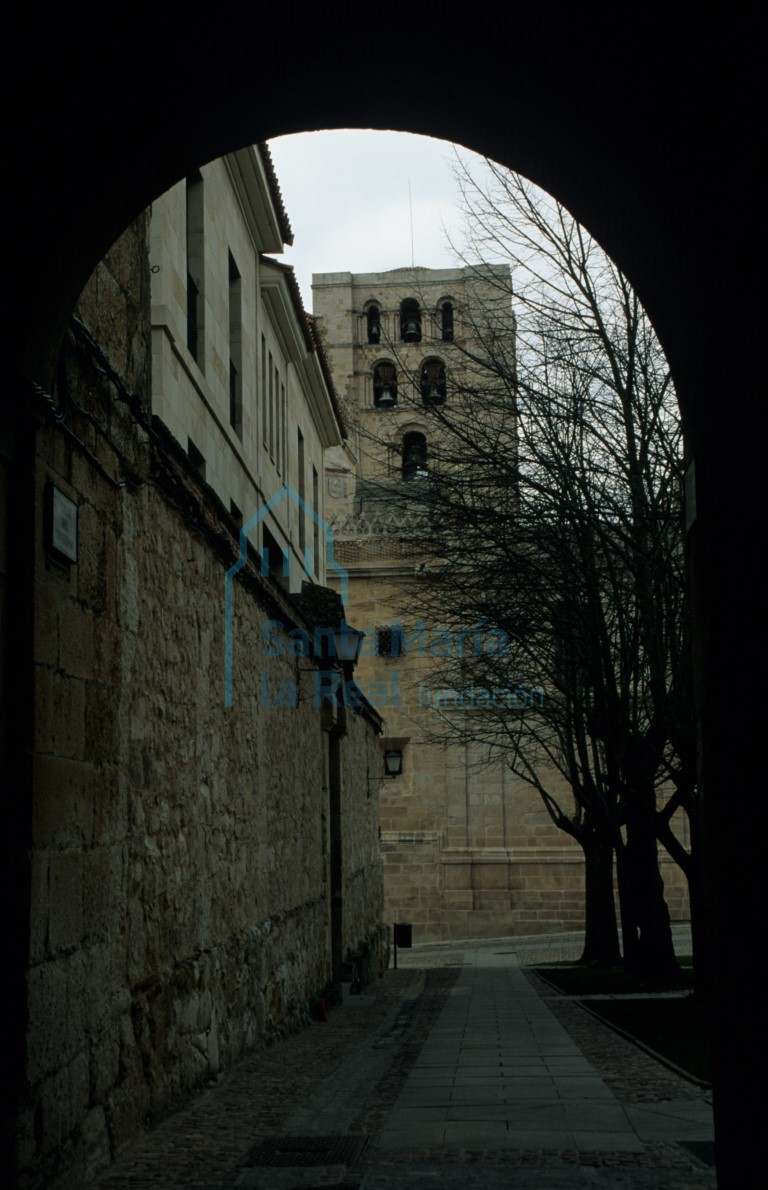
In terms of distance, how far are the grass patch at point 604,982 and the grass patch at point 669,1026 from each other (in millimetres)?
1716

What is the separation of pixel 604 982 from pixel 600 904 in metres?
5.83

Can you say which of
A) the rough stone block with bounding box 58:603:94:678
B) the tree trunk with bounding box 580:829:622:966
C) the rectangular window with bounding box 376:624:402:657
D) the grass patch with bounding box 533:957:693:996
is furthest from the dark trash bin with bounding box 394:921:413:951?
the rough stone block with bounding box 58:603:94:678

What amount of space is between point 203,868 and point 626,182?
5459mm

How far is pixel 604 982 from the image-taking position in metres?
19.6

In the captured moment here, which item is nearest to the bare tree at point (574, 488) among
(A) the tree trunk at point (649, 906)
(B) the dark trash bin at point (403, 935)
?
(A) the tree trunk at point (649, 906)

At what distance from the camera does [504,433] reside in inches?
547

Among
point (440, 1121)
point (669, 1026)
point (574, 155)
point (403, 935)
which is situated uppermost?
point (574, 155)

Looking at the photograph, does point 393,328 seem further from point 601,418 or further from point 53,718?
point 53,718

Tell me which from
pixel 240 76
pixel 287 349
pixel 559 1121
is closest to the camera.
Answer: pixel 240 76

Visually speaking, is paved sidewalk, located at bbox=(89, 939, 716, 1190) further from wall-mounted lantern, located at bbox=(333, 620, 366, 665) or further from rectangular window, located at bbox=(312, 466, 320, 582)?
rectangular window, located at bbox=(312, 466, 320, 582)

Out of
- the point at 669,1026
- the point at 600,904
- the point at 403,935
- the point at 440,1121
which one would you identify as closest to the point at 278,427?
the point at 600,904

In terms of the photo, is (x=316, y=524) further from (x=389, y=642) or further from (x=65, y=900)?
(x=65, y=900)

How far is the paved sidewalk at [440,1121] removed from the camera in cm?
556

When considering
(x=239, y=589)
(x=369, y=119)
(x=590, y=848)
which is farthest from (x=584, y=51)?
(x=590, y=848)
